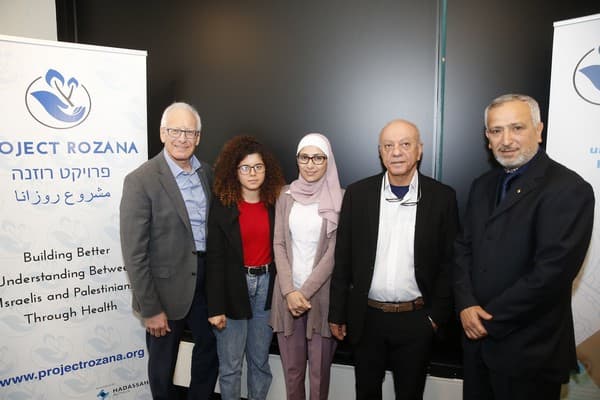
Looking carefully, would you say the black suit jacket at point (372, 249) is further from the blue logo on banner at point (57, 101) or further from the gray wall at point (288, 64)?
the blue logo on banner at point (57, 101)

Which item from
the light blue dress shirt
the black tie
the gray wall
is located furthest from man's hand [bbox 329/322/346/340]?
the gray wall

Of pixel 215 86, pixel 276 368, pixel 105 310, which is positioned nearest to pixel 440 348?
pixel 276 368

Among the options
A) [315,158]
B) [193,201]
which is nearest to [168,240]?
[193,201]

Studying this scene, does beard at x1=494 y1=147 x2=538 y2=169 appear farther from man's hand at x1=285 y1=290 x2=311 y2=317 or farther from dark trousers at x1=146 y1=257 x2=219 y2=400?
dark trousers at x1=146 y1=257 x2=219 y2=400

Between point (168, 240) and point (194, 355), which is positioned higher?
point (168, 240)

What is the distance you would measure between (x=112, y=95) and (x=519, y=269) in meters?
2.47

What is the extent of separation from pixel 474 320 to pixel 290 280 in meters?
0.91

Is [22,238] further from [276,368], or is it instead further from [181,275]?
[276,368]

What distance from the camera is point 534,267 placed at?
5.20ft

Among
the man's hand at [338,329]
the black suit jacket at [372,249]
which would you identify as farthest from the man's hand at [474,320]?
the man's hand at [338,329]

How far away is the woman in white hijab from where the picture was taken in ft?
6.95

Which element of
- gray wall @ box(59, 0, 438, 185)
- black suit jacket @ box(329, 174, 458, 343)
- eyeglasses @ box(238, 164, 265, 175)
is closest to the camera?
black suit jacket @ box(329, 174, 458, 343)

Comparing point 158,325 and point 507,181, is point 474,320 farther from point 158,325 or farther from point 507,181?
point 158,325

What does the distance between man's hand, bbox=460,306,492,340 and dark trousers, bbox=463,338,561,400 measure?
0.32 ft
